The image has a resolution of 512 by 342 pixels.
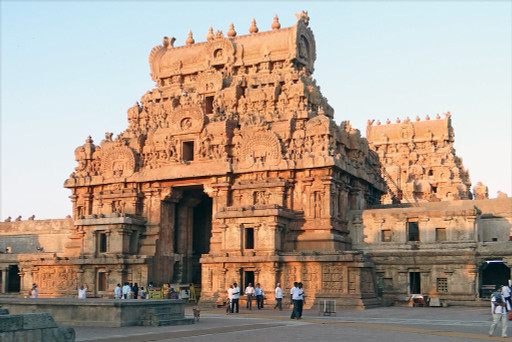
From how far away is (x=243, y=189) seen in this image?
45.1 metres

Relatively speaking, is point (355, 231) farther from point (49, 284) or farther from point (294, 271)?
point (49, 284)

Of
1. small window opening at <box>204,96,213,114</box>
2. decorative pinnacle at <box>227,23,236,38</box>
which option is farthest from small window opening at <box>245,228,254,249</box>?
decorative pinnacle at <box>227,23,236,38</box>

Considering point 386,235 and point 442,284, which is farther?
Answer: point 386,235

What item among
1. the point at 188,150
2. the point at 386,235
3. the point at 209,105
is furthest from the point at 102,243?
the point at 386,235

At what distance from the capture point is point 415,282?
134 feet

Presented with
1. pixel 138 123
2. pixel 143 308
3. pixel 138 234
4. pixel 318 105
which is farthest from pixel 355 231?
pixel 143 308

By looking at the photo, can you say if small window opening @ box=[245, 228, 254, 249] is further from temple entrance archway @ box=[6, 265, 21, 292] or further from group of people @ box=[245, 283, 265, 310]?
temple entrance archway @ box=[6, 265, 21, 292]

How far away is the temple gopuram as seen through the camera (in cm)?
3962

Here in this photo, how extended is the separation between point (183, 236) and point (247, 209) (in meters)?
10.8

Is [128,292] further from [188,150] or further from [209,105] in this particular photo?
[209,105]

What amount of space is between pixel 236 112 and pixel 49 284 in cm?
1824

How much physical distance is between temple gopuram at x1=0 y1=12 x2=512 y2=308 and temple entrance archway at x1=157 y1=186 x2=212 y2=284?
0.38ft

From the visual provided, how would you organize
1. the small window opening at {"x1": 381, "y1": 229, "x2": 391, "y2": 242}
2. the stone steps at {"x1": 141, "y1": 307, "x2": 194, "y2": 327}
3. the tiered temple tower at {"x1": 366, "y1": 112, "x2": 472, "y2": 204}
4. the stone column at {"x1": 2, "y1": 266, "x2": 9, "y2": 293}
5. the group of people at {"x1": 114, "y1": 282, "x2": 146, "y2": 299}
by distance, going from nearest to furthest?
1. the stone steps at {"x1": 141, "y1": 307, "x2": 194, "y2": 327}
2. the group of people at {"x1": 114, "y1": 282, "x2": 146, "y2": 299}
3. the small window opening at {"x1": 381, "y1": 229, "x2": 391, "y2": 242}
4. the stone column at {"x1": 2, "y1": 266, "x2": 9, "y2": 293}
5. the tiered temple tower at {"x1": 366, "y1": 112, "x2": 472, "y2": 204}

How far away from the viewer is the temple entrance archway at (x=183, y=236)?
48.1 metres
